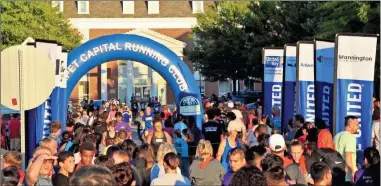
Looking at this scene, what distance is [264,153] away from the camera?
9.20 metres

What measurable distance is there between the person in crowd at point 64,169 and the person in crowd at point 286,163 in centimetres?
228

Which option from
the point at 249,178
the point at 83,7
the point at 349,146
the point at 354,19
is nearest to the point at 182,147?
the point at 349,146

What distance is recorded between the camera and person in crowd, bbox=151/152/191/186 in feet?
26.2

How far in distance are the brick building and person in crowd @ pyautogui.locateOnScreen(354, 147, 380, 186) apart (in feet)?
222

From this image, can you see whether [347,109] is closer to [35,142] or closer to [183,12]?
[35,142]

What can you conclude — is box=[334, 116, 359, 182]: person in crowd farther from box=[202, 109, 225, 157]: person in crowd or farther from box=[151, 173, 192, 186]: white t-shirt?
box=[151, 173, 192, 186]: white t-shirt

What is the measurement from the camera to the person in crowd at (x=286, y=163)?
861 cm

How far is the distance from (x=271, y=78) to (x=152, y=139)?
9171mm

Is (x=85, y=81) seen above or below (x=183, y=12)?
below

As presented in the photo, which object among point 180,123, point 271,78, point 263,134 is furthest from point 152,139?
point 271,78

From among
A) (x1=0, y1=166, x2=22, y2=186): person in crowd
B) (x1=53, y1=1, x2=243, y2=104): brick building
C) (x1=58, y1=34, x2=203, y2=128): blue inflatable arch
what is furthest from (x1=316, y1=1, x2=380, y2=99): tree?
(x1=53, y1=1, x2=243, y2=104): brick building

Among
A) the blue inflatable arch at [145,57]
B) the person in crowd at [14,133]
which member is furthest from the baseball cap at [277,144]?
the person in crowd at [14,133]

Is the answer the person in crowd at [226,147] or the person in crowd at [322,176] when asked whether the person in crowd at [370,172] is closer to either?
the person in crowd at [322,176]

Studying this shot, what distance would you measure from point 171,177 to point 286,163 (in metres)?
2.04
